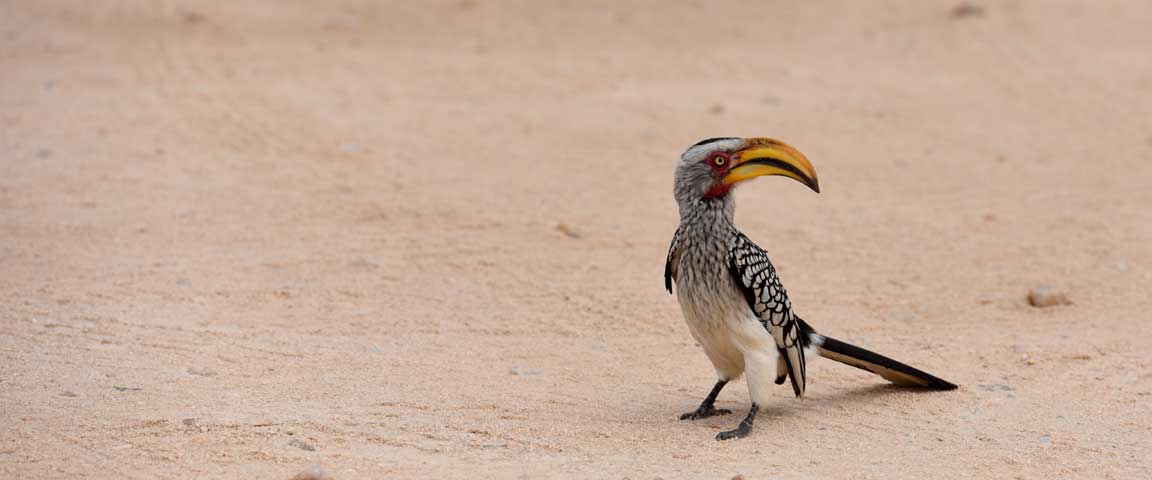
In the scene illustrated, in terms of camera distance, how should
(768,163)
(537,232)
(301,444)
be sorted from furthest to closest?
(537,232) → (768,163) → (301,444)

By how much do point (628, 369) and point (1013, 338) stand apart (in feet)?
7.16

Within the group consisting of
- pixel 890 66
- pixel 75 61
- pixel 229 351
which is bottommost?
pixel 229 351

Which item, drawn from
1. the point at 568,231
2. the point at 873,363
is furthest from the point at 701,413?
the point at 568,231

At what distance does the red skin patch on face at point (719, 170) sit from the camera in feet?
18.0

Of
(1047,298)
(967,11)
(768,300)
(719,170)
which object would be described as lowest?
(1047,298)

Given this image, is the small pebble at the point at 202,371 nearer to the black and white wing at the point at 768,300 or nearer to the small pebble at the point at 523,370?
the small pebble at the point at 523,370

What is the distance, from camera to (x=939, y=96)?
12320 mm

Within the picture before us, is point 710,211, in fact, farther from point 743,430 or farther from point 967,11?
point 967,11

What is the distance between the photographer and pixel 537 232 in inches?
343

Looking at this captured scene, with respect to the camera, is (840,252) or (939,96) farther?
(939,96)

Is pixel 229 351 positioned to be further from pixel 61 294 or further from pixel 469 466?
pixel 469 466

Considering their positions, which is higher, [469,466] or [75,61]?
[75,61]

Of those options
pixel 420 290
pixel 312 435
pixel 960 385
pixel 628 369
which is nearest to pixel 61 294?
pixel 420 290

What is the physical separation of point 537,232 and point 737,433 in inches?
135
